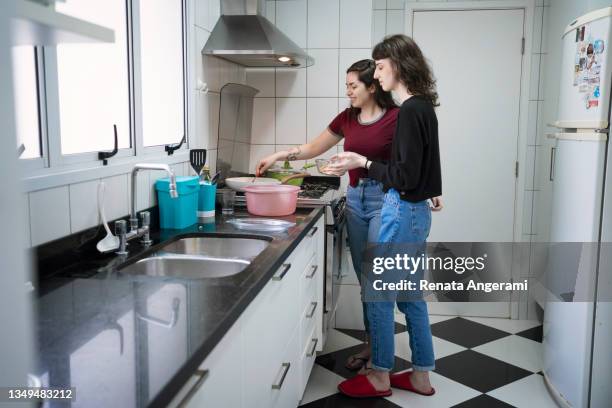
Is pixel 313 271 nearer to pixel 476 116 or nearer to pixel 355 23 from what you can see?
pixel 355 23

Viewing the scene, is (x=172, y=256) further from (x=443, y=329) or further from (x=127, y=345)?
(x=443, y=329)

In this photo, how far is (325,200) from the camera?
8.63 feet

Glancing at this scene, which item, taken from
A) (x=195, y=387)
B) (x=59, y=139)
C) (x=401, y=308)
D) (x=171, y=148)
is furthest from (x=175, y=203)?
(x=195, y=387)

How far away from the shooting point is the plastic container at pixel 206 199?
7.47ft

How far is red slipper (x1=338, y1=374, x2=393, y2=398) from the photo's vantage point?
99.0 inches

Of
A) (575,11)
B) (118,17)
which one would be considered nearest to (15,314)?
(118,17)

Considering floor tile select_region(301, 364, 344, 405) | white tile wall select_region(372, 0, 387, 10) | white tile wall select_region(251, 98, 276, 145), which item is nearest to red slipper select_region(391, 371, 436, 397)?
floor tile select_region(301, 364, 344, 405)

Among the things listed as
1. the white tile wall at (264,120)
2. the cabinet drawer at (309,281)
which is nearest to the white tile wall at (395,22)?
the white tile wall at (264,120)

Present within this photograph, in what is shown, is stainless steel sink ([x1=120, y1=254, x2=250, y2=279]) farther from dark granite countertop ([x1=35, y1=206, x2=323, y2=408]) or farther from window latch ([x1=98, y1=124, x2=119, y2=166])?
window latch ([x1=98, y1=124, x2=119, y2=166])

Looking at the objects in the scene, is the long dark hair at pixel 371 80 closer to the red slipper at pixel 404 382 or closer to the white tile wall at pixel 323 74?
the white tile wall at pixel 323 74

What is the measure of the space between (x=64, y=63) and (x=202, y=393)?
3.44ft

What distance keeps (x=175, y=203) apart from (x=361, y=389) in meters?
1.18

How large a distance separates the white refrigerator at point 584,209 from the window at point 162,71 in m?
1.69

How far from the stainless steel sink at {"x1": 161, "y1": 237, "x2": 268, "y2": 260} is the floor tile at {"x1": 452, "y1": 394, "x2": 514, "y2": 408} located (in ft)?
3.88
